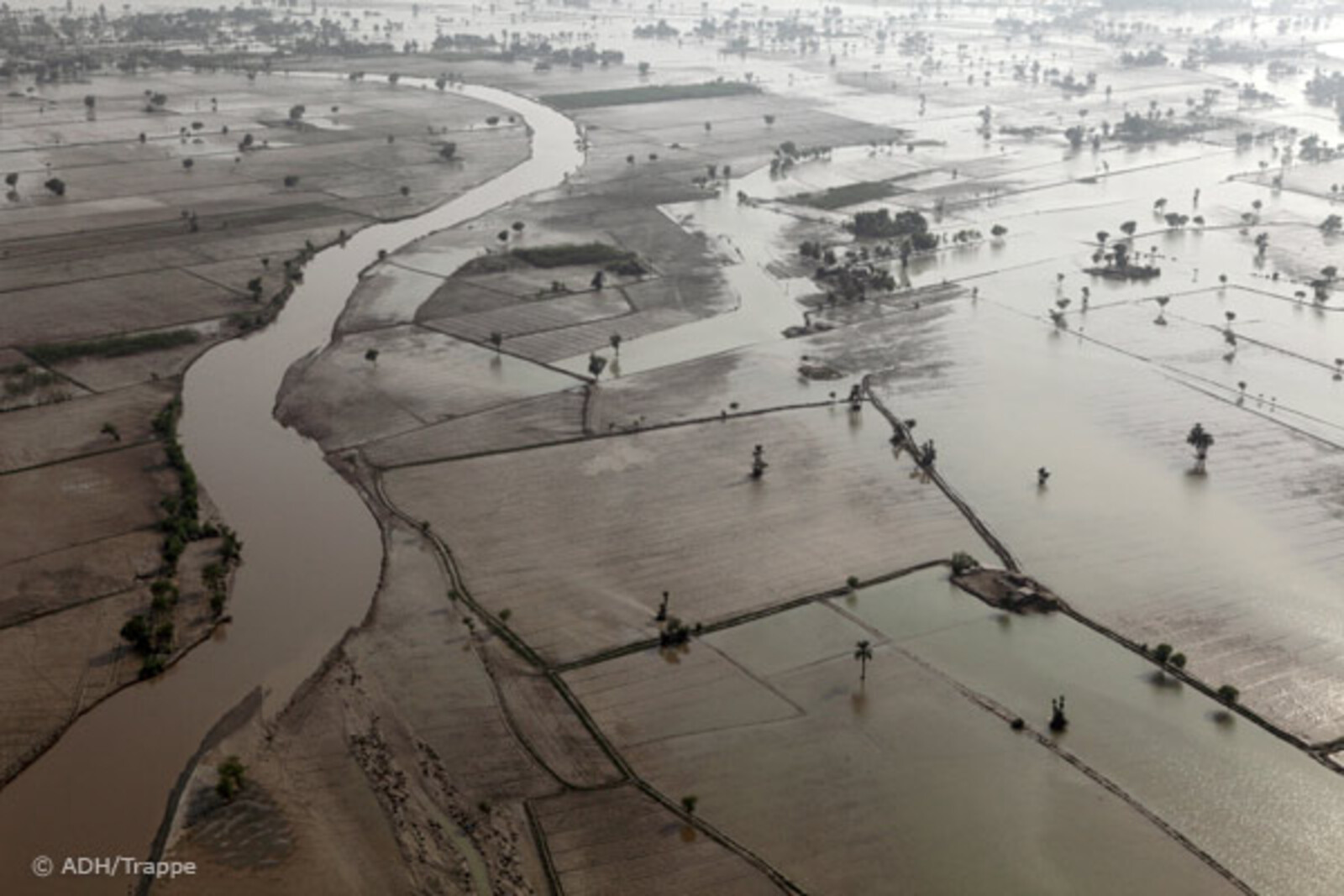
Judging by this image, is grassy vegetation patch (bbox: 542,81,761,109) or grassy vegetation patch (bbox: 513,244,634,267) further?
grassy vegetation patch (bbox: 542,81,761,109)

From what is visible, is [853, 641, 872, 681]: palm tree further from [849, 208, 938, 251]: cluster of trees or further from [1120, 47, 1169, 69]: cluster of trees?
[1120, 47, 1169, 69]: cluster of trees

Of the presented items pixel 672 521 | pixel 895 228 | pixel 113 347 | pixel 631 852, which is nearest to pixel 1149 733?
pixel 631 852

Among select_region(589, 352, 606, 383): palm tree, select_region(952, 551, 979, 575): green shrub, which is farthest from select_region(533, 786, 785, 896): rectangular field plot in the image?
select_region(589, 352, 606, 383): palm tree

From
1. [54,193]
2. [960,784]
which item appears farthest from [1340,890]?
[54,193]

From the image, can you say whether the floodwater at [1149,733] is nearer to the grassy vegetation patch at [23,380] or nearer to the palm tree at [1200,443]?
the palm tree at [1200,443]

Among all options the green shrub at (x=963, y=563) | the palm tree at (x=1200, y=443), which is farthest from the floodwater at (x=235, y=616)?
the palm tree at (x=1200, y=443)

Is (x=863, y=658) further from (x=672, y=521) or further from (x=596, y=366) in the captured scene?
Result: (x=596, y=366)
